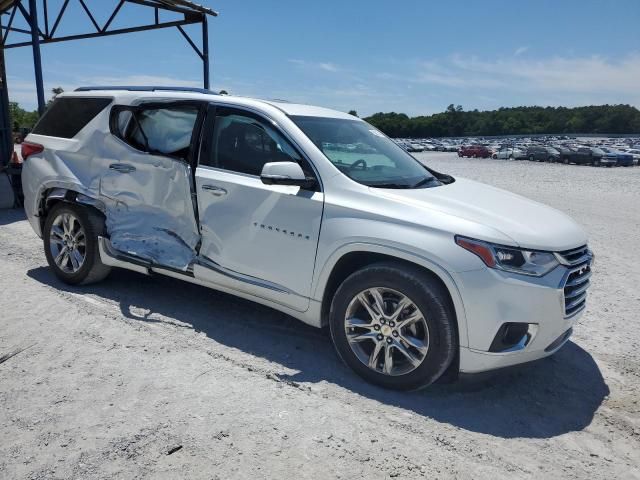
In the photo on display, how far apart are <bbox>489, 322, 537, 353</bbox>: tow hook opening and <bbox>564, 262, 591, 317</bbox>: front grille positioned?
0.99 ft

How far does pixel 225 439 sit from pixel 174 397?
21.5 inches

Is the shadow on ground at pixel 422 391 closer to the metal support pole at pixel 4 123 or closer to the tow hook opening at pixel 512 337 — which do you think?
the tow hook opening at pixel 512 337

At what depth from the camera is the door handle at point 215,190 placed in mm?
3885

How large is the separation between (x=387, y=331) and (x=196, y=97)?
8.13ft

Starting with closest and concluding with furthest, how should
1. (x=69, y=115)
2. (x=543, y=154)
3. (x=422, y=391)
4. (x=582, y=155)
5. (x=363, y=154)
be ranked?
(x=422, y=391)
(x=363, y=154)
(x=69, y=115)
(x=582, y=155)
(x=543, y=154)

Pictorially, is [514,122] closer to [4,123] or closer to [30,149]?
[4,123]

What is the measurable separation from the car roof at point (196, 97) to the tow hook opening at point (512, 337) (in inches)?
87.0

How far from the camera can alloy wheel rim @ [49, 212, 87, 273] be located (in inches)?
190

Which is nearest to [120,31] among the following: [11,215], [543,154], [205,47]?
[205,47]

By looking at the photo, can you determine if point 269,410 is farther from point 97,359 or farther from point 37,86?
point 37,86

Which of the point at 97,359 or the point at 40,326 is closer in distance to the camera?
the point at 97,359

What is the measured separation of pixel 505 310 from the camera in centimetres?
289

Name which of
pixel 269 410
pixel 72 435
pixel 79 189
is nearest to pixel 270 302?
pixel 269 410

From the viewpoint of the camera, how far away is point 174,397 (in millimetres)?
3111
